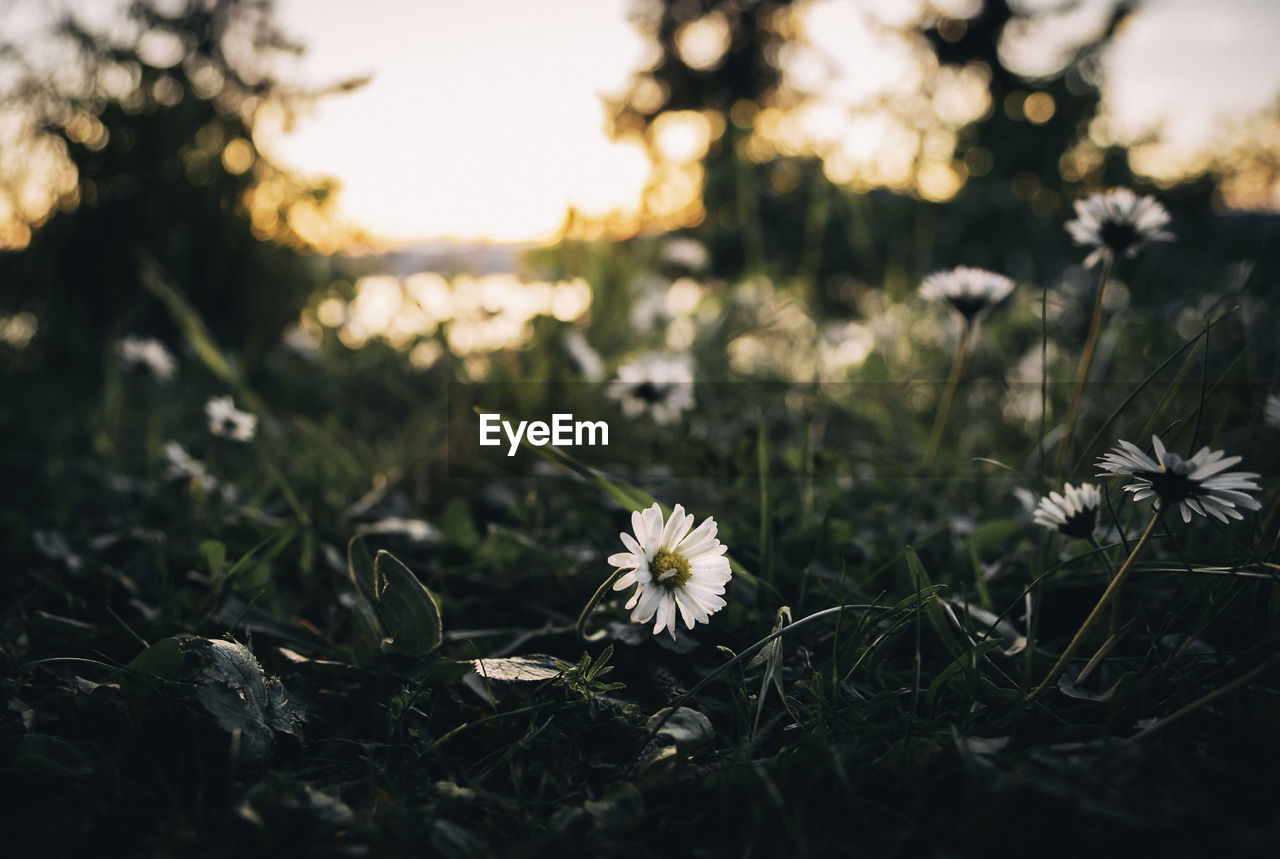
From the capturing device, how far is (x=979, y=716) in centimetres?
74

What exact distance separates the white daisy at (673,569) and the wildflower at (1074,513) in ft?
1.21

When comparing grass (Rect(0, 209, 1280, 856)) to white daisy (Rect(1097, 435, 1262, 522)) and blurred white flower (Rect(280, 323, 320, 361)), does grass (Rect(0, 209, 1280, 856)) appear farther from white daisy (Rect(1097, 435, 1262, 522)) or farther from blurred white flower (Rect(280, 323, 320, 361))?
blurred white flower (Rect(280, 323, 320, 361))

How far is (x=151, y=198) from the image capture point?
248cm

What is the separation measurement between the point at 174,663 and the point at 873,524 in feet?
3.32

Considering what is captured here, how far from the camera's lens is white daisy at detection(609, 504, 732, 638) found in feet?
2.47

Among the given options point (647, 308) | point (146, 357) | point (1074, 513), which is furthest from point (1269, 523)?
point (146, 357)

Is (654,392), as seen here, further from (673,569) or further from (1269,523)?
(1269,523)

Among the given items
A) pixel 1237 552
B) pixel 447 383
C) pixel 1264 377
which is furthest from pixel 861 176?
pixel 1237 552

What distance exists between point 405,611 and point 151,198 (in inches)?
93.5

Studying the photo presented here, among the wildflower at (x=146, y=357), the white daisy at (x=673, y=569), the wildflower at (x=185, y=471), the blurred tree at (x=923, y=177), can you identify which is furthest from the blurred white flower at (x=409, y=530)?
the blurred tree at (x=923, y=177)

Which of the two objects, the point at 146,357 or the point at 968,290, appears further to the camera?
the point at 146,357

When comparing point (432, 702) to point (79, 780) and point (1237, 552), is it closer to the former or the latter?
point (79, 780)

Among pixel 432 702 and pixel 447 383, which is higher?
pixel 447 383

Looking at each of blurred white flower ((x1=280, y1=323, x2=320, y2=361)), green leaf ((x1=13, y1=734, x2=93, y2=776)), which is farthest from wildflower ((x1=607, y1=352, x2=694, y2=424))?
blurred white flower ((x1=280, y1=323, x2=320, y2=361))
